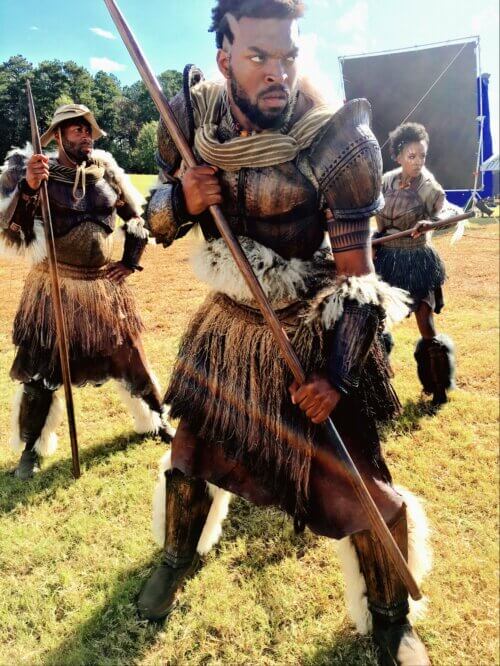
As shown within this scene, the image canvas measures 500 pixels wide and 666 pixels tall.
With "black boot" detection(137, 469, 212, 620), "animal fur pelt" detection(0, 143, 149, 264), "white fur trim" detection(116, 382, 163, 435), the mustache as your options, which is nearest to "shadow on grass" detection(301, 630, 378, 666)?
"black boot" detection(137, 469, 212, 620)

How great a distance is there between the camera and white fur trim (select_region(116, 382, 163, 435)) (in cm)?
369

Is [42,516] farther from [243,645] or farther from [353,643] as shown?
[353,643]

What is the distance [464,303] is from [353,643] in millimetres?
5617

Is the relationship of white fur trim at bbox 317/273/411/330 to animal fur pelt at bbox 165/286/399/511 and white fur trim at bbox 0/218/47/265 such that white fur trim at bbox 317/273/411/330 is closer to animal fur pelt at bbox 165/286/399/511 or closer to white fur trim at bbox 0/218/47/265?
animal fur pelt at bbox 165/286/399/511

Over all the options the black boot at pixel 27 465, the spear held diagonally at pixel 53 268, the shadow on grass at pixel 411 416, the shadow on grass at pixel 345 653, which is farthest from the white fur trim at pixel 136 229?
the shadow on grass at pixel 345 653

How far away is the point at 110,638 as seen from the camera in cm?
213

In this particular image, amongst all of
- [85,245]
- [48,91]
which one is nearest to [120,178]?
[85,245]

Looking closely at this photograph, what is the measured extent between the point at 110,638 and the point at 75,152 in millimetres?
2972

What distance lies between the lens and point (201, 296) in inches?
307

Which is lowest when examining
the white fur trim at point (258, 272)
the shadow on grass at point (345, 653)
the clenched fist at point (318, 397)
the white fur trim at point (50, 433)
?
the shadow on grass at point (345, 653)

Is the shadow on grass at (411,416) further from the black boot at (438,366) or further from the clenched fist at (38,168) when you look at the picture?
the clenched fist at (38,168)

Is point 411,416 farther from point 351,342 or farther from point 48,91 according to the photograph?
point 48,91

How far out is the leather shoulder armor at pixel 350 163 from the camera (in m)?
1.58

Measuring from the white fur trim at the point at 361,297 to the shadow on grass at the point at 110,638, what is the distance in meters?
1.63
